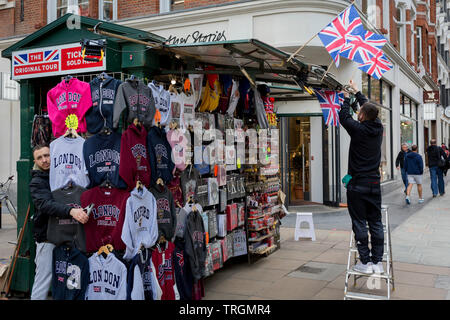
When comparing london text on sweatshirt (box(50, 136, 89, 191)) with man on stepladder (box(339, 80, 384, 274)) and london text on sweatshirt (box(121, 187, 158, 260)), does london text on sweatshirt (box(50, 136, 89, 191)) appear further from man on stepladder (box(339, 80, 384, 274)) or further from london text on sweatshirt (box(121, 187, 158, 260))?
man on stepladder (box(339, 80, 384, 274))

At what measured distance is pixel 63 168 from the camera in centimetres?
436

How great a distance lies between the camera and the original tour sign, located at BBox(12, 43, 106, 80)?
4922mm

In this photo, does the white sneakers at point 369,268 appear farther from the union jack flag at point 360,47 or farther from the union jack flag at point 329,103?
the union jack flag at point 360,47

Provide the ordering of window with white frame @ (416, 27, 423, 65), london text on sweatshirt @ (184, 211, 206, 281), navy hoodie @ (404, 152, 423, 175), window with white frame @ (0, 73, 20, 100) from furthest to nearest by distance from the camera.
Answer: window with white frame @ (416, 27, 423, 65)
navy hoodie @ (404, 152, 423, 175)
window with white frame @ (0, 73, 20, 100)
london text on sweatshirt @ (184, 211, 206, 281)

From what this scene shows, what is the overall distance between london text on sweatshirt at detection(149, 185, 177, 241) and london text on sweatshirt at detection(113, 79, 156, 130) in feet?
2.44

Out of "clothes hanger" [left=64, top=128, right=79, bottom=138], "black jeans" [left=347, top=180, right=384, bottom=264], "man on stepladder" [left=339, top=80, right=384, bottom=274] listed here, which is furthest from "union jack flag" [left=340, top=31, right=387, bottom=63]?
"clothes hanger" [left=64, top=128, right=79, bottom=138]

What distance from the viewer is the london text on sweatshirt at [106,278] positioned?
409 centimetres

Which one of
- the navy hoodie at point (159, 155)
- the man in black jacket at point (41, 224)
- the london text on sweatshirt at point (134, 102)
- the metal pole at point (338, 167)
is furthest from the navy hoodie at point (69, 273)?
the metal pole at point (338, 167)

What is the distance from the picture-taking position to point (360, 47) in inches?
211

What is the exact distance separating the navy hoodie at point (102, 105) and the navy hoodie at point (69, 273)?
4.25 feet

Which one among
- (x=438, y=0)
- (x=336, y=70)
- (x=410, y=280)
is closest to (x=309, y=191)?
(x=336, y=70)

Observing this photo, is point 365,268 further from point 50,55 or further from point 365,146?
point 50,55

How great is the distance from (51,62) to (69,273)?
260 centimetres

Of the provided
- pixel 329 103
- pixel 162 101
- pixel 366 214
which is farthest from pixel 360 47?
pixel 162 101
